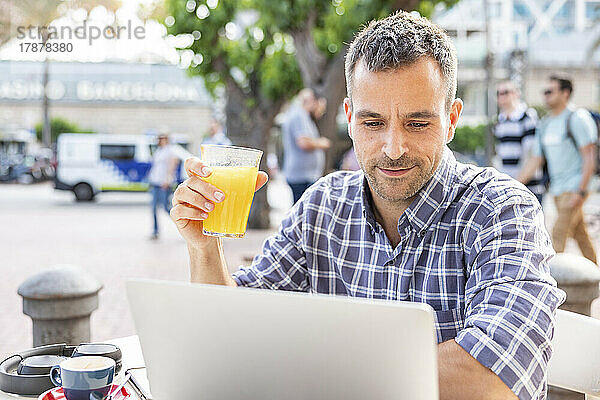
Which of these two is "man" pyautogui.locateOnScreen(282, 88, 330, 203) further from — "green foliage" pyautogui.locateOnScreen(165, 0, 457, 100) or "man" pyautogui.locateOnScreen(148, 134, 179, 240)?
"man" pyautogui.locateOnScreen(148, 134, 179, 240)

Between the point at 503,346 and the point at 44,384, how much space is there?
38.1 inches

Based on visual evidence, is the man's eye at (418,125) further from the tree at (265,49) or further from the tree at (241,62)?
the tree at (241,62)

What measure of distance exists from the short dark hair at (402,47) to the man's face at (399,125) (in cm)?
2

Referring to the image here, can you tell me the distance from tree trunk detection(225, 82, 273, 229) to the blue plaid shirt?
27.5 feet

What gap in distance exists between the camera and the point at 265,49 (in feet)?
33.9

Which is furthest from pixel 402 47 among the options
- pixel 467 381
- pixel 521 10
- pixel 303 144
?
pixel 521 10

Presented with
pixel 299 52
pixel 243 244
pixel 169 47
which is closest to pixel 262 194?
pixel 243 244

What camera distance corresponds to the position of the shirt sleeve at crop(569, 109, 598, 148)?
5.85m

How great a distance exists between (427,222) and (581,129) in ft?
14.8

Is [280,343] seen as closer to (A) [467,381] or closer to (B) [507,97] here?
(A) [467,381]

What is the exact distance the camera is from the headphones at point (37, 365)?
1.62 m

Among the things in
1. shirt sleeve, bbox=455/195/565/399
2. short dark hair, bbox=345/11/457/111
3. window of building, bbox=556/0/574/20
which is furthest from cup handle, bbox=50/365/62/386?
window of building, bbox=556/0/574/20

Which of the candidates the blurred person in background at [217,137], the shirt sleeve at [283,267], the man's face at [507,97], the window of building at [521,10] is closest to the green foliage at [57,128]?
the window of building at [521,10]

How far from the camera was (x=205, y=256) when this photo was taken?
1.95 meters
